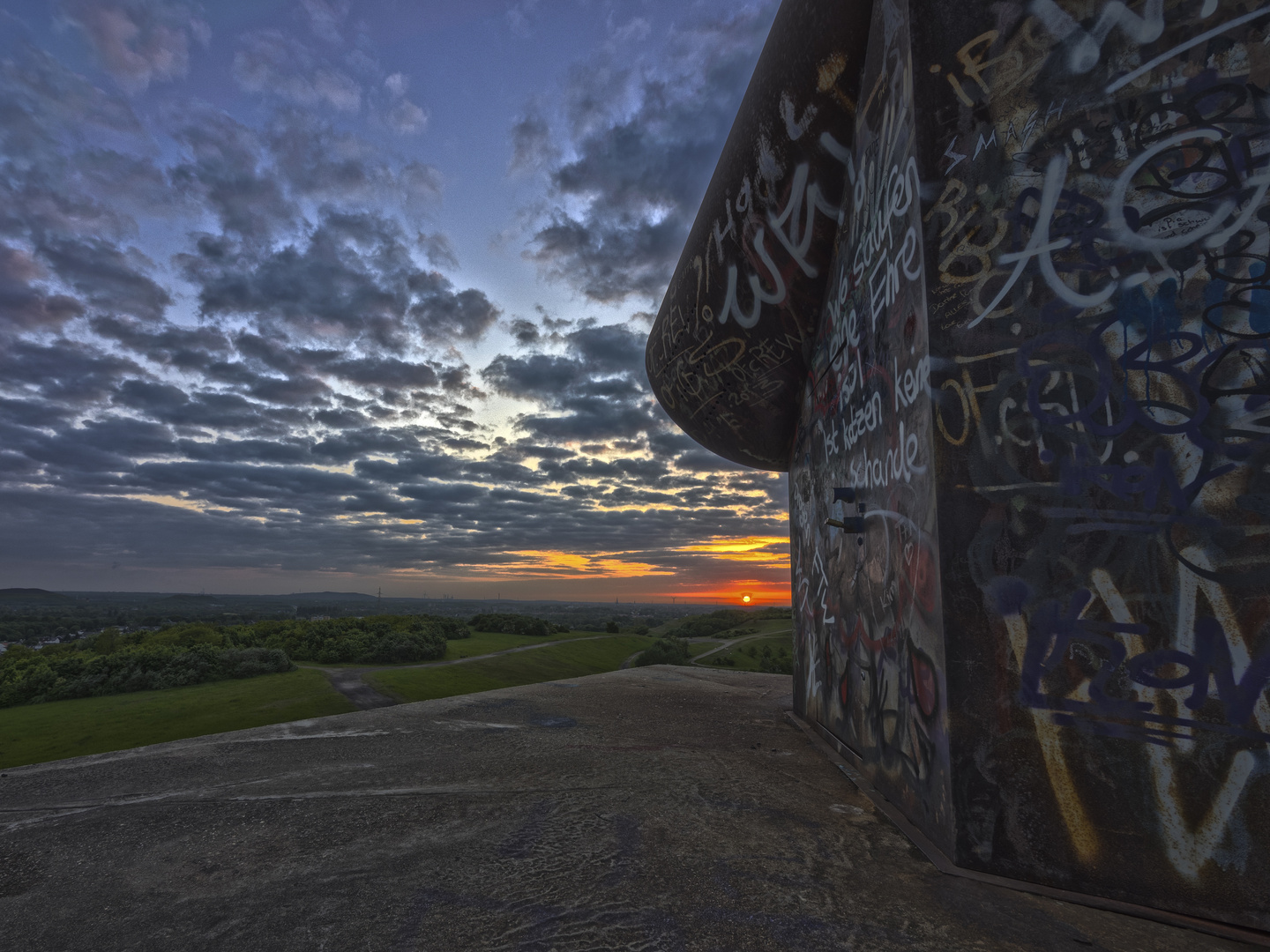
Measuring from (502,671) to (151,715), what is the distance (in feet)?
41.8

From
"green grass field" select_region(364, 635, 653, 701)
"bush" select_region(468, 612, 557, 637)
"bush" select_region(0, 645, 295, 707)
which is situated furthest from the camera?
"bush" select_region(468, 612, 557, 637)

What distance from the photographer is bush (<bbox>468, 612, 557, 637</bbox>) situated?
44656 millimetres

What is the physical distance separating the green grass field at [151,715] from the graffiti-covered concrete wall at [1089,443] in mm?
14270

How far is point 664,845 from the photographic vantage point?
3.59 meters

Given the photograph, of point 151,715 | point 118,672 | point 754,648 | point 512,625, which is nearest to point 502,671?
point 151,715

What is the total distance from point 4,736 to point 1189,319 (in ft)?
75.7

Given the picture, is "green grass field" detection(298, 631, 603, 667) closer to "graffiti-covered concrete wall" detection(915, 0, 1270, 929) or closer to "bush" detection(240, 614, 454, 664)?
"bush" detection(240, 614, 454, 664)

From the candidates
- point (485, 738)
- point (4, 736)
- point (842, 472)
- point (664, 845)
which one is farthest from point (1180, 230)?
point (4, 736)

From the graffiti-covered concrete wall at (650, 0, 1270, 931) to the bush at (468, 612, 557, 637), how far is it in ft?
141

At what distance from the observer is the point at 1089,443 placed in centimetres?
328

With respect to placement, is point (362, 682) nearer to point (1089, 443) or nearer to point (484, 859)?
point (484, 859)

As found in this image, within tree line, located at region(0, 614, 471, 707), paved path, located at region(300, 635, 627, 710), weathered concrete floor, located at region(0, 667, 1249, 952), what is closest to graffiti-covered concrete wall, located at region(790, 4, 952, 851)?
weathered concrete floor, located at region(0, 667, 1249, 952)

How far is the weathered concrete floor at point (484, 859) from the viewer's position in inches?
106

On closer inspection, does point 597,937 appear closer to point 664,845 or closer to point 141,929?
point 664,845
